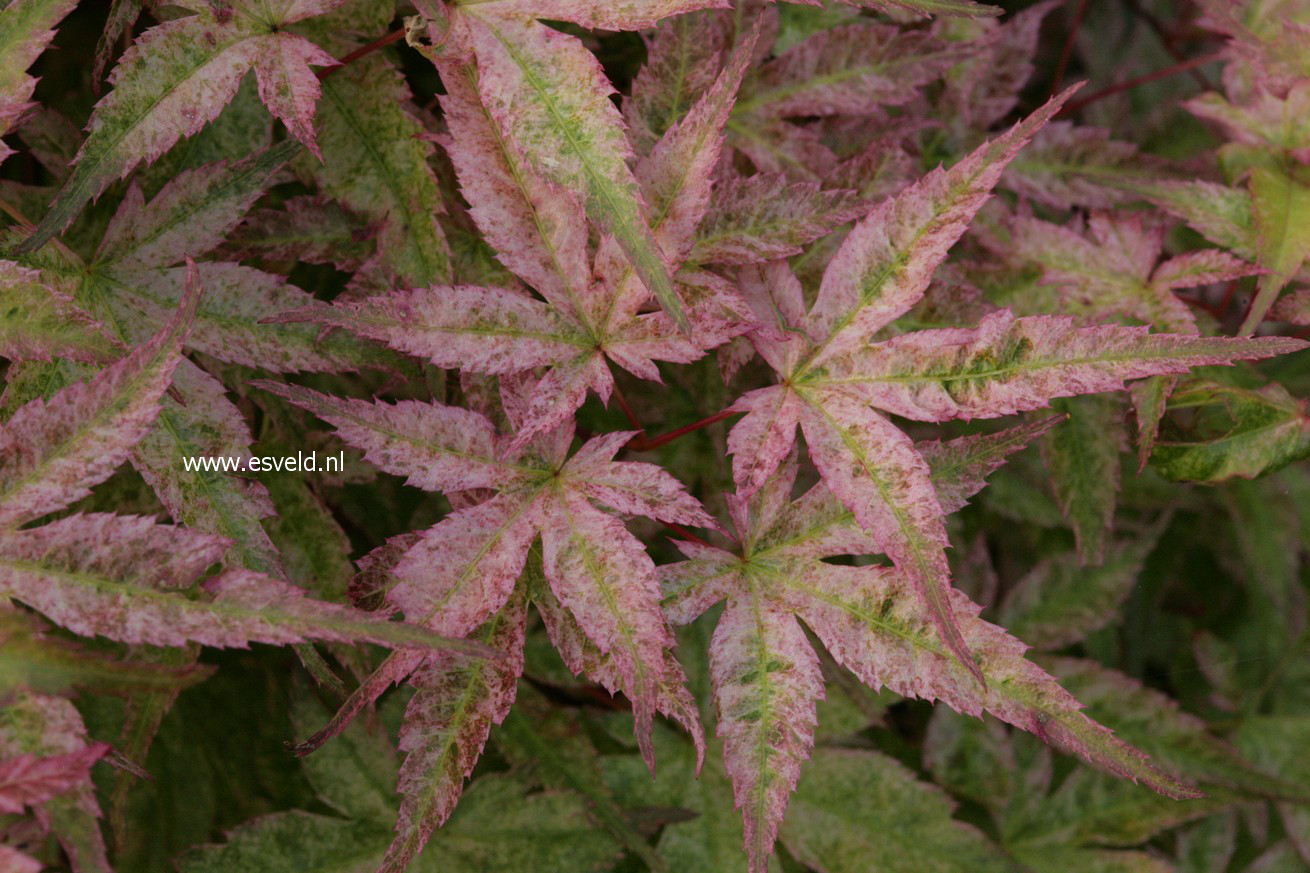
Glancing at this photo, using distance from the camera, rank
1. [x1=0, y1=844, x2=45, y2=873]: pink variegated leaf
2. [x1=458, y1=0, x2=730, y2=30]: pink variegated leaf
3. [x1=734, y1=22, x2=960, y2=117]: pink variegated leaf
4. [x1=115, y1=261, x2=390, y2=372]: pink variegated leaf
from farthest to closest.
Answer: [x1=734, y1=22, x2=960, y2=117]: pink variegated leaf < [x1=115, y1=261, x2=390, y2=372]: pink variegated leaf < [x1=458, y1=0, x2=730, y2=30]: pink variegated leaf < [x1=0, y1=844, x2=45, y2=873]: pink variegated leaf

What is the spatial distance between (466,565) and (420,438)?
13cm

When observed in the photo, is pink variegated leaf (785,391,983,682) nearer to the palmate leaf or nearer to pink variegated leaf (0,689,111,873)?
the palmate leaf

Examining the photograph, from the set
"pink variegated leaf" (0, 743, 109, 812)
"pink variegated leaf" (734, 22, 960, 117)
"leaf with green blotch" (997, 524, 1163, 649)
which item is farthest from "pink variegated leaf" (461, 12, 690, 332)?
"leaf with green blotch" (997, 524, 1163, 649)

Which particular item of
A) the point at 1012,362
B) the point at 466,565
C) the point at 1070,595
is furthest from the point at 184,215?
the point at 1070,595

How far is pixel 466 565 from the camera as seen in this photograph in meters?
0.91

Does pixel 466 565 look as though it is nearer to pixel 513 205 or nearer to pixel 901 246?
pixel 513 205

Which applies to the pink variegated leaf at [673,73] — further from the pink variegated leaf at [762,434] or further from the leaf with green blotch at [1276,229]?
the leaf with green blotch at [1276,229]

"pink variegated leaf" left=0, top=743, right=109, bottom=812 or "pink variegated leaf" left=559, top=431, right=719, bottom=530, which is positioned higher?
"pink variegated leaf" left=0, top=743, right=109, bottom=812

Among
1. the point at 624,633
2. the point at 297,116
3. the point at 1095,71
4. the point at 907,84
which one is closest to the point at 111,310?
the point at 297,116

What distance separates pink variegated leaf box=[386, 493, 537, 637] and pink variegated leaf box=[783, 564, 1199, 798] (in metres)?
0.30

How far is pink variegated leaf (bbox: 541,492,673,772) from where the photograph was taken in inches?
34.1

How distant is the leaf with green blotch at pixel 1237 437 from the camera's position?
3.65 feet

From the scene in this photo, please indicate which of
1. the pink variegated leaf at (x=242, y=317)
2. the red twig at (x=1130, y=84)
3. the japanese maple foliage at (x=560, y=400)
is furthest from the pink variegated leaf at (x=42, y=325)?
the red twig at (x=1130, y=84)

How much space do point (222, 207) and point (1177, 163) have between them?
52.5 inches
